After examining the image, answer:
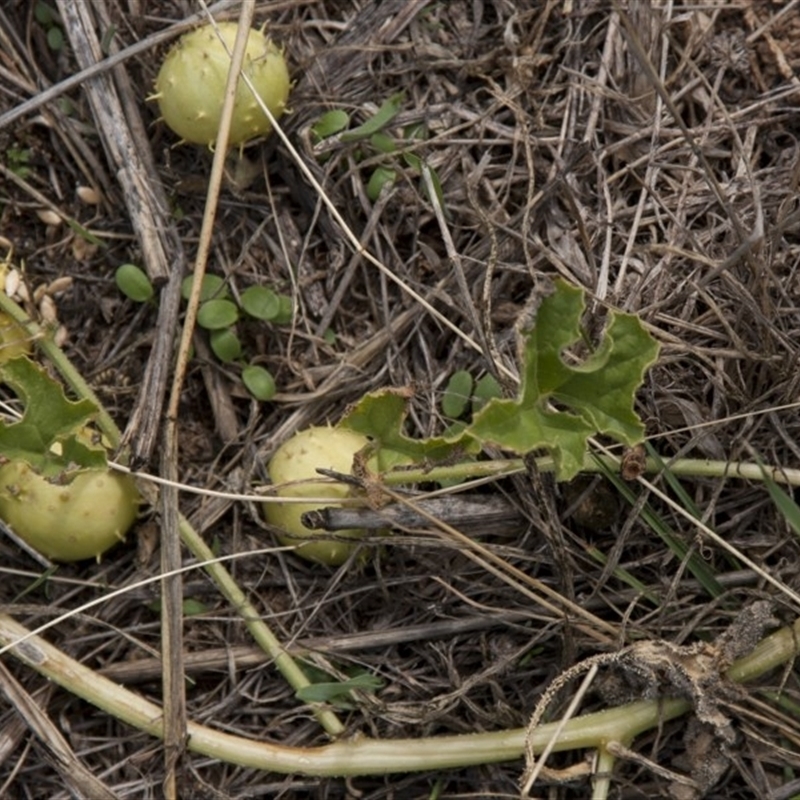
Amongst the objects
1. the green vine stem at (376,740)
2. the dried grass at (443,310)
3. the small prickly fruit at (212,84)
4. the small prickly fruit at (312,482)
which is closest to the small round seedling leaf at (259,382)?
the dried grass at (443,310)

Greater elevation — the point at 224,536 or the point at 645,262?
the point at 645,262

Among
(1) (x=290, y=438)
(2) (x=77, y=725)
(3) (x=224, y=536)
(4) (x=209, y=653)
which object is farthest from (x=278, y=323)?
(2) (x=77, y=725)

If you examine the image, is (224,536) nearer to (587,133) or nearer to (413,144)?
(413,144)

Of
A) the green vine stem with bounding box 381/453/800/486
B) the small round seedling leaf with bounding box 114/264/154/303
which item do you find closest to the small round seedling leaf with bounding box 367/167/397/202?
the small round seedling leaf with bounding box 114/264/154/303

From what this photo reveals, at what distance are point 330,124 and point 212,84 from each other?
26 centimetres

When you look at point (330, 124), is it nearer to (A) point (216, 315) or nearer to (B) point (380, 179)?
(B) point (380, 179)

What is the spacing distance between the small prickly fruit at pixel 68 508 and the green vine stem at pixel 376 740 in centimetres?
20

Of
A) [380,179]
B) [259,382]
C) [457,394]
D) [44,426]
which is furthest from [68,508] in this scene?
[380,179]

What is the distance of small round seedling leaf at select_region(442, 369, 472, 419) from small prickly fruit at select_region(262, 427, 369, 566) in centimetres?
18

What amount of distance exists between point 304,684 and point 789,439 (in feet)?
3.46

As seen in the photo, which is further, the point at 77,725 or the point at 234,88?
the point at 77,725

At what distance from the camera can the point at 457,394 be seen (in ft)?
7.67

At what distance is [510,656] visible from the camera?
2.24 m

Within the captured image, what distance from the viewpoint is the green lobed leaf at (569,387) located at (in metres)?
1.85
